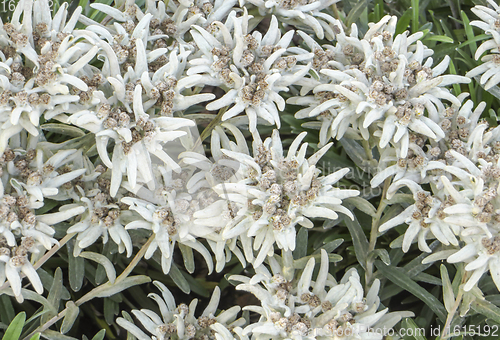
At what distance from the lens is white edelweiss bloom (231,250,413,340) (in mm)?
1601

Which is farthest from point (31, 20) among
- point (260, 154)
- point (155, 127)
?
point (260, 154)

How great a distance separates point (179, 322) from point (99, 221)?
469 millimetres

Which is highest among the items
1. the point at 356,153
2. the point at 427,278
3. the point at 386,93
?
the point at 386,93

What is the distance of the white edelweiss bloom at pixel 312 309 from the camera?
1601mm

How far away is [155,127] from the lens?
160cm

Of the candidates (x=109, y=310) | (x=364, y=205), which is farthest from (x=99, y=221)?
(x=364, y=205)

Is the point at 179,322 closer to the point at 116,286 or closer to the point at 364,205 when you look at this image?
the point at 116,286

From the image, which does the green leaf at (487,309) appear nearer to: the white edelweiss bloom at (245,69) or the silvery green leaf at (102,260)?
the white edelweiss bloom at (245,69)

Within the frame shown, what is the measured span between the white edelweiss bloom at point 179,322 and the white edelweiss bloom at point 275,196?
311mm

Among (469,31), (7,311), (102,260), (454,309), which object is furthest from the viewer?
(469,31)

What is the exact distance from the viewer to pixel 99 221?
1.71 m

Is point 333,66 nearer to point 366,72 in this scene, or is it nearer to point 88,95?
point 366,72

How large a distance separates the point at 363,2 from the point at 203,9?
2.64ft

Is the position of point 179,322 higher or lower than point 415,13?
lower
